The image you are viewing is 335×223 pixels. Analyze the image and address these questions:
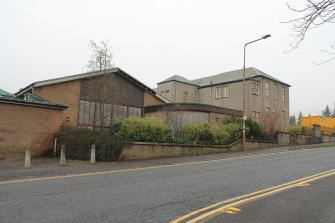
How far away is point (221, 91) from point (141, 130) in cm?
2907

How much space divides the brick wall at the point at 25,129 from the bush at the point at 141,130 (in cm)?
415

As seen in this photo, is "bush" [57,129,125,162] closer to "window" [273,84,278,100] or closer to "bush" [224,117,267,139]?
"bush" [224,117,267,139]

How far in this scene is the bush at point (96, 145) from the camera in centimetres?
1769

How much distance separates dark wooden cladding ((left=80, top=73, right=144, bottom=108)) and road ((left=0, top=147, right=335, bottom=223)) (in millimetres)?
14497

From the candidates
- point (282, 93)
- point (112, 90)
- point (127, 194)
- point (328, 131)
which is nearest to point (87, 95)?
point (112, 90)

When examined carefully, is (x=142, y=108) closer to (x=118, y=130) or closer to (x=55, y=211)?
(x=118, y=130)

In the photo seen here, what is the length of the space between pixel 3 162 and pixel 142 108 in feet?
52.8

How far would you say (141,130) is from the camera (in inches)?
782

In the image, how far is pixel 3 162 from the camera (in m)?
17.3

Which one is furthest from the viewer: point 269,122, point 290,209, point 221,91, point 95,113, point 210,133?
point 221,91

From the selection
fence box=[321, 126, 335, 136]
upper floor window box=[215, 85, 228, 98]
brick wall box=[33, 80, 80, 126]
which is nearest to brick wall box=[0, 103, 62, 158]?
brick wall box=[33, 80, 80, 126]

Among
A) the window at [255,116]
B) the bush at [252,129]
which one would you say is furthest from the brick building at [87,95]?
the window at [255,116]

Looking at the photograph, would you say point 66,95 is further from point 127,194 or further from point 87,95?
point 127,194

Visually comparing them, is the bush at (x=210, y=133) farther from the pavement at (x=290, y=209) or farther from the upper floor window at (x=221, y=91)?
the upper floor window at (x=221, y=91)
